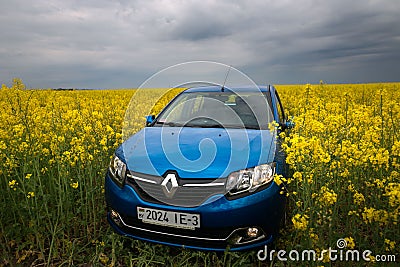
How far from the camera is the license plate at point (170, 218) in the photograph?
201 centimetres

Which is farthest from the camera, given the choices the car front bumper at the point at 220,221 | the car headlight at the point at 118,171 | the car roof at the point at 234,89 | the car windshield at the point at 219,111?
the car roof at the point at 234,89

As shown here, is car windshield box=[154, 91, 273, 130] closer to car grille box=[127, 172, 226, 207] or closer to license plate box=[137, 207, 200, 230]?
car grille box=[127, 172, 226, 207]

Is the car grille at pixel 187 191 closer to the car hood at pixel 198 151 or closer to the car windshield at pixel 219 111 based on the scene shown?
the car hood at pixel 198 151

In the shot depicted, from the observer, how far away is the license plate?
2.01 metres

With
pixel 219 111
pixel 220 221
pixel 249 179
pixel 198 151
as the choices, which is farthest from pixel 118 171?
pixel 219 111

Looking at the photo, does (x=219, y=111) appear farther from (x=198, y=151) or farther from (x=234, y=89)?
(x=198, y=151)

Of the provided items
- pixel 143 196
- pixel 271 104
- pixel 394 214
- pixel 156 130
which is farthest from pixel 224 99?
pixel 394 214

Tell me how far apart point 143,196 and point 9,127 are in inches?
86.8

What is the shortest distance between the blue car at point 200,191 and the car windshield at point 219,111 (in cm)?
44

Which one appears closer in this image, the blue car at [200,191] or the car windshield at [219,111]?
the blue car at [200,191]

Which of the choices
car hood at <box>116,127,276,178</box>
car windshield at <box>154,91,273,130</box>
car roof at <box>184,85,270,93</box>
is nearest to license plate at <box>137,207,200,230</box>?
car hood at <box>116,127,276,178</box>

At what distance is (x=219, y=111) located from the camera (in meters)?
3.25

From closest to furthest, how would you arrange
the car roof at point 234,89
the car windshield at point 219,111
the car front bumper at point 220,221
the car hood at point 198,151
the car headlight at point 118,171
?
1. the car front bumper at point 220,221
2. the car hood at point 198,151
3. the car headlight at point 118,171
4. the car windshield at point 219,111
5. the car roof at point 234,89

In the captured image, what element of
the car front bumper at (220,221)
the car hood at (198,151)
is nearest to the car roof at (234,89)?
the car hood at (198,151)
